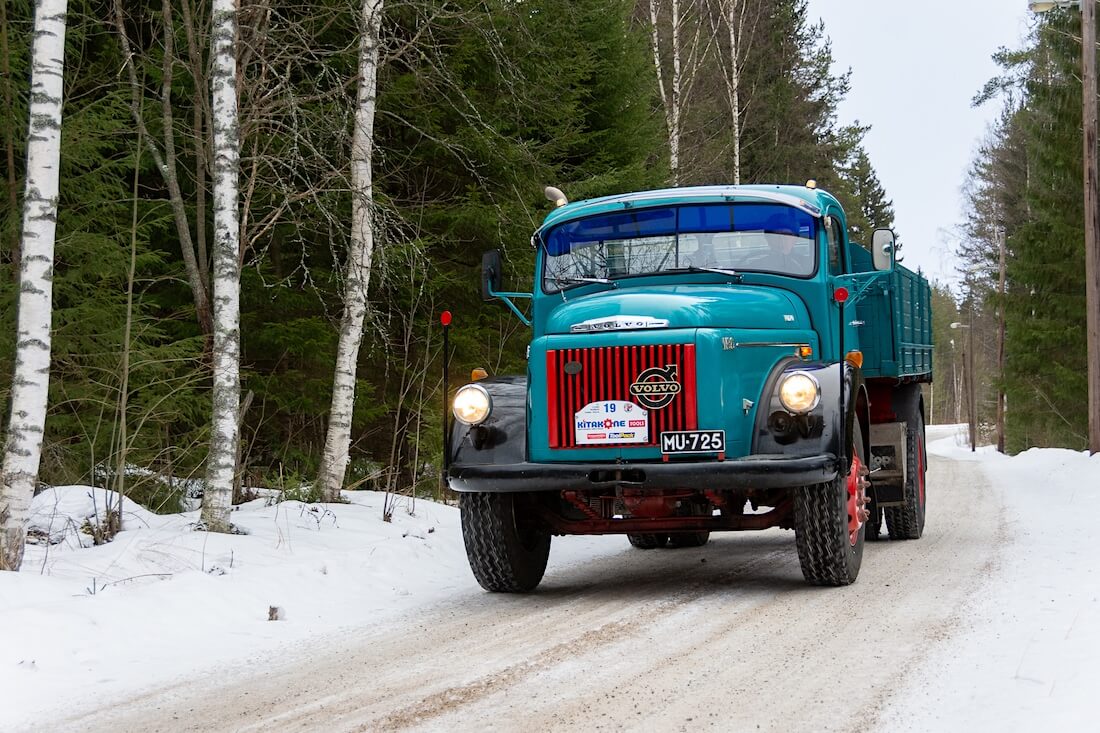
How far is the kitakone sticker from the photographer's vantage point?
6848 mm

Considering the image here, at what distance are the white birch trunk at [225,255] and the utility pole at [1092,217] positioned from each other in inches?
665

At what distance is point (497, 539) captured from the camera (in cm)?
747

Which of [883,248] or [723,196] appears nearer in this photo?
[723,196]

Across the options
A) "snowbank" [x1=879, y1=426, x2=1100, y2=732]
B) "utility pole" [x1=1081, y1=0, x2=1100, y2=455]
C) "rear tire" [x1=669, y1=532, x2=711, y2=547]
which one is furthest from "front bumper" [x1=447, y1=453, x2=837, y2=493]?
"utility pole" [x1=1081, y1=0, x2=1100, y2=455]

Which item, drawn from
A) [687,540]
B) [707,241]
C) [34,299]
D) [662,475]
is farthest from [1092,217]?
[34,299]

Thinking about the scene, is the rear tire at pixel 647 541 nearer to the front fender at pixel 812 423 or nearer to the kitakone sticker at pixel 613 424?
the front fender at pixel 812 423

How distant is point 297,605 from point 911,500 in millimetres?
5627

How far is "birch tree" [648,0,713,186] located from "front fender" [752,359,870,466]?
13.6m

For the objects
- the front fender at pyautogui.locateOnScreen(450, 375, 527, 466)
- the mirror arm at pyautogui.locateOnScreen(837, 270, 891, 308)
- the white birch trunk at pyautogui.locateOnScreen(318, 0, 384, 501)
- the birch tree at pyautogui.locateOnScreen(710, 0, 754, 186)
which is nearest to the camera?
the front fender at pyautogui.locateOnScreen(450, 375, 527, 466)

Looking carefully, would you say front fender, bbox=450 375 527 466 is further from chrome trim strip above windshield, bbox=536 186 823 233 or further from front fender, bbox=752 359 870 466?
chrome trim strip above windshield, bbox=536 186 823 233

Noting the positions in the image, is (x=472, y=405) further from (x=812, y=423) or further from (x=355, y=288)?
(x=355, y=288)

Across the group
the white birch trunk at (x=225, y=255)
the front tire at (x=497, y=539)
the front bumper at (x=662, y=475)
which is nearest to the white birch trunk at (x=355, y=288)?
the white birch trunk at (x=225, y=255)

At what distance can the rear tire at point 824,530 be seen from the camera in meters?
6.96

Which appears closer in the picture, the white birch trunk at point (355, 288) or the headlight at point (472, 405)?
the headlight at point (472, 405)
